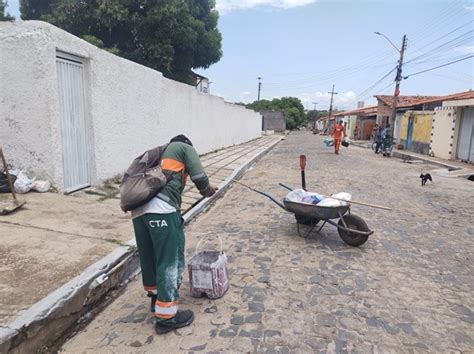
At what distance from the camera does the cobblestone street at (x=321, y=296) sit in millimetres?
3066

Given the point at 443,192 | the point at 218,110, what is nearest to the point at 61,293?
the point at 443,192

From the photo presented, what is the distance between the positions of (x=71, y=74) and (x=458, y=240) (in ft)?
22.7

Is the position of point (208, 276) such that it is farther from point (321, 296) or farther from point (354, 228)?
point (354, 228)

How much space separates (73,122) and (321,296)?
17.1 ft

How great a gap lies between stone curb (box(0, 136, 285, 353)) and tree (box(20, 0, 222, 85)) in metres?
14.4

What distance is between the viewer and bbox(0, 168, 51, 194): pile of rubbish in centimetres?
575

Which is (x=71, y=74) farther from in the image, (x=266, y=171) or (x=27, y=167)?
(x=266, y=171)

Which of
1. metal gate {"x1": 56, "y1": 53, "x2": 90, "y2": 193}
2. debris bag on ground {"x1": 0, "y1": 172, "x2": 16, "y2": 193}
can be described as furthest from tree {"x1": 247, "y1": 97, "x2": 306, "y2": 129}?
debris bag on ground {"x1": 0, "y1": 172, "x2": 16, "y2": 193}

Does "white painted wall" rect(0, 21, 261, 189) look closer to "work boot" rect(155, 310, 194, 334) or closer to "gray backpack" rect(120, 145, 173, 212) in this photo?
"gray backpack" rect(120, 145, 173, 212)

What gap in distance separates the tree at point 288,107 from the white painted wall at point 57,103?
6483 cm

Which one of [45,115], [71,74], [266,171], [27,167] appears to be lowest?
[266,171]

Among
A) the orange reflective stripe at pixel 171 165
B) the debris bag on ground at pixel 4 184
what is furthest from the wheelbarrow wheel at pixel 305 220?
the debris bag on ground at pixel 4 184

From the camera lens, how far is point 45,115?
5898 millimetres

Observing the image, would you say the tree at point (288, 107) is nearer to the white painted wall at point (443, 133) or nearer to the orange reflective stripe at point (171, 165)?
the white painted wall at point (443, 133)
